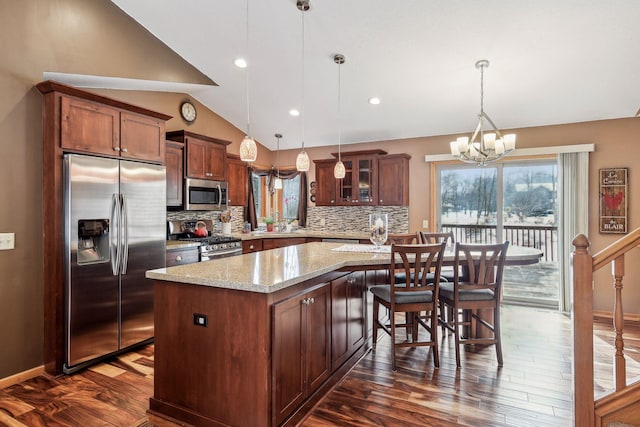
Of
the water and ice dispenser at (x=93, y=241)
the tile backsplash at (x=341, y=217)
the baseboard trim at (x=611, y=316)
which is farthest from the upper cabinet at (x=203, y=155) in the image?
the baseboard trim at (x=611, y=316)

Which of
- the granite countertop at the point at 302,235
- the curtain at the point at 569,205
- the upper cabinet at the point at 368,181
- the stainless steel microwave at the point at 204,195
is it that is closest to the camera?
the curtain at the point at 569,205

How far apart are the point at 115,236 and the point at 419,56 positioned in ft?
11.1

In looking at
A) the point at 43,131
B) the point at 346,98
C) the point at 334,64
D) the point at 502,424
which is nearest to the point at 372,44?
the point at 334,64

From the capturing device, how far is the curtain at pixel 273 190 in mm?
5898

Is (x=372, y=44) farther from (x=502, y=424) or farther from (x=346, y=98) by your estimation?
(x=502, y=424)

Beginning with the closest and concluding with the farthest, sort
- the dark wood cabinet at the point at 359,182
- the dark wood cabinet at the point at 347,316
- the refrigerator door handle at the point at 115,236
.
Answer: the dark wood cabinet at the point at 347,316 → the refrigerator door handle at the point at 115,236 → the dark wood cabinet at the point at 359,182

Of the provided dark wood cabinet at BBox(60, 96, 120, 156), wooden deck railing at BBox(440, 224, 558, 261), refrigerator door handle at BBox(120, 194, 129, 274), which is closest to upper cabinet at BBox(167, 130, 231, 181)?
dark wood cabinet at BBox(60, 96, 120, 156)

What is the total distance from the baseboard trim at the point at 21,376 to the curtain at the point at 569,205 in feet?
18.5

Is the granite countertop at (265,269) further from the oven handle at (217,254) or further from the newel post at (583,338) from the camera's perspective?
the oven handle at (217,254)

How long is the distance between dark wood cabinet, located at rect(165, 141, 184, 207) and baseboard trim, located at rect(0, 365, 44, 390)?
208 centimetres

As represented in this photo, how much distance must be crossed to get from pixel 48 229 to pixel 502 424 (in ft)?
11.6

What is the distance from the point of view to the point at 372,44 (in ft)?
11.2

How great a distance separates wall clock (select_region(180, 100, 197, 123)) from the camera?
467 cm

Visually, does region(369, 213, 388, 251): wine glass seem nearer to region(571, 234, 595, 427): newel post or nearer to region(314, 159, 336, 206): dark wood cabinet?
region(571, 234, 595, 427): newel post
